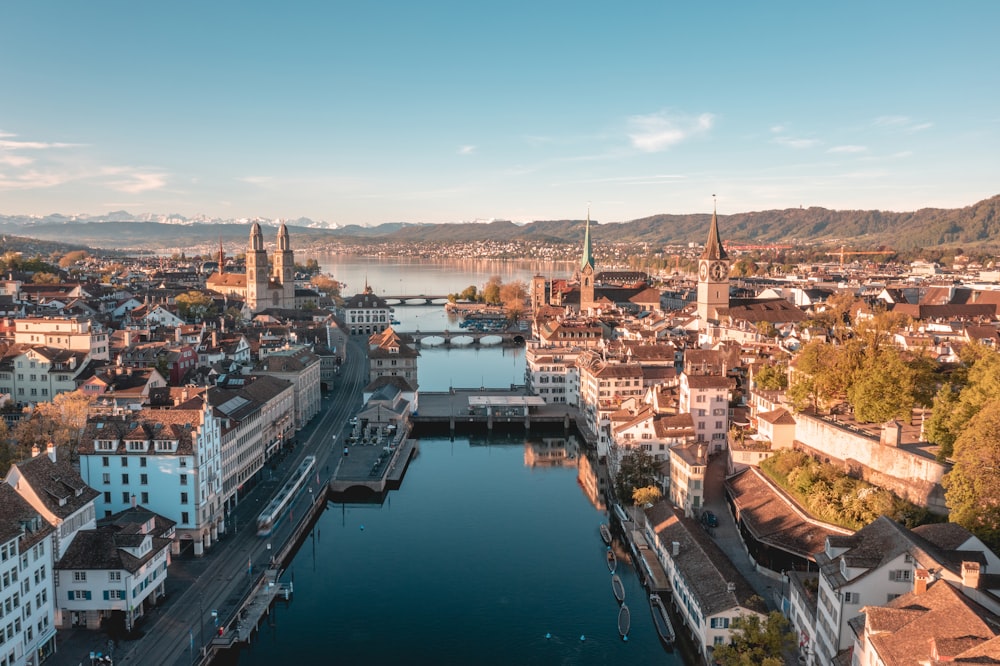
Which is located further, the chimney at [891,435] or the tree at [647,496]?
the tree at [647,496]

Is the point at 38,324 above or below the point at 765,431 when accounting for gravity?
above

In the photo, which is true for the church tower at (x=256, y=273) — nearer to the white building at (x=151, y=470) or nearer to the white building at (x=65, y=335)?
the white building at (x=65, y=335)

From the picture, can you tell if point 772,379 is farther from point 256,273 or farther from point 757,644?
point 256,273

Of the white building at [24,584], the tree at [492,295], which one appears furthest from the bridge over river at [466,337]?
the white building at [24,584]

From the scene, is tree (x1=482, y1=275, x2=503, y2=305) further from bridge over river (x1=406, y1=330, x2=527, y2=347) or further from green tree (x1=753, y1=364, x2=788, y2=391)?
green tree (x1=753, y1=364, x2=788, y2=391)

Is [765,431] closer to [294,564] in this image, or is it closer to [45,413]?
[294,564]

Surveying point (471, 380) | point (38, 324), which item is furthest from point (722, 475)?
point (38, 324)

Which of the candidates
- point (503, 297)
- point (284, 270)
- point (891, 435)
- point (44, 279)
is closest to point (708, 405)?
point (891, 435)
